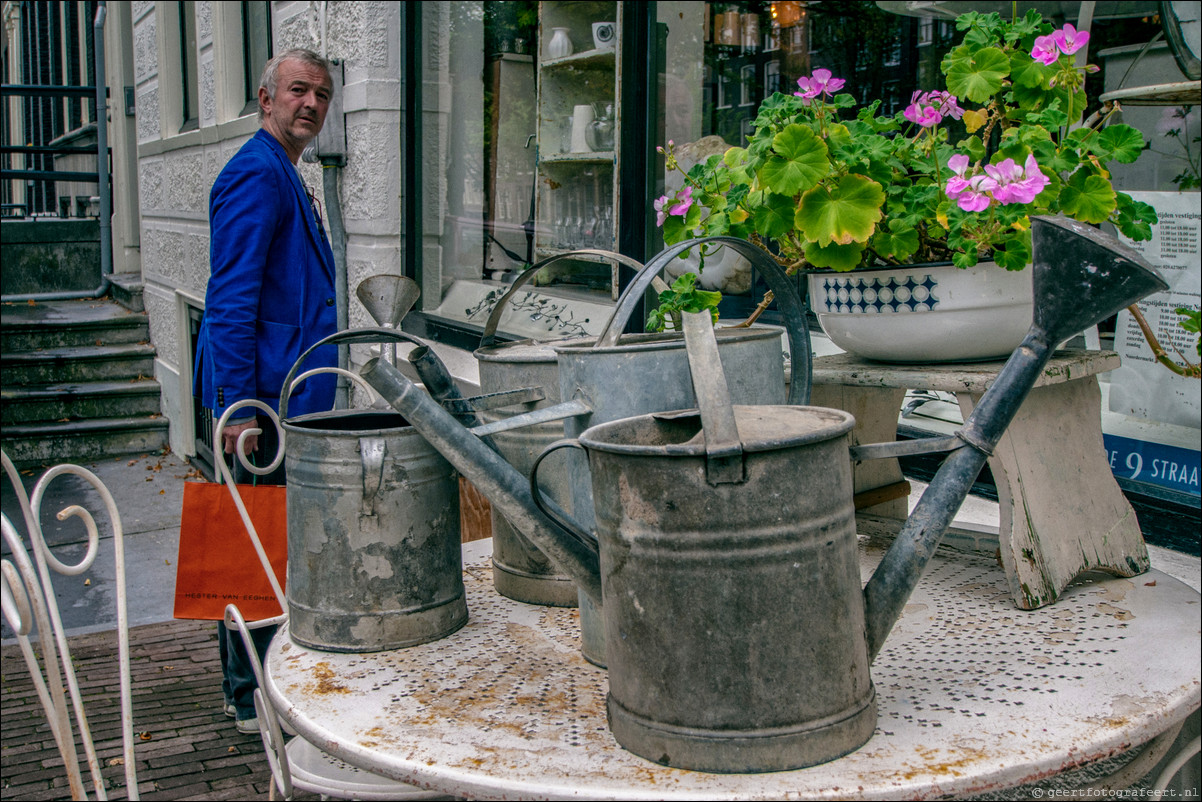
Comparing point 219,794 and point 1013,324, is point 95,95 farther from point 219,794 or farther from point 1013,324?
point 1013,324

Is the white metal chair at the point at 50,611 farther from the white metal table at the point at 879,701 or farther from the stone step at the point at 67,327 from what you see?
the stone step at the point at 67,327

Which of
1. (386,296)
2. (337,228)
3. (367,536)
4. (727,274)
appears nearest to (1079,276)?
(367,536)

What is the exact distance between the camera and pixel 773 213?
1317 mm

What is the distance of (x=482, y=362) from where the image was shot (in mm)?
1374

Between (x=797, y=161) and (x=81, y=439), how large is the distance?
5942 mm

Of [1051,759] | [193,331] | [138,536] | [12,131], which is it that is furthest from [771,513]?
[12,131]

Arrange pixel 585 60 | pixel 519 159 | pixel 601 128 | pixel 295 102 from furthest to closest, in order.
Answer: pixel 519 159 < pixel 585 60 < pixel 601 128 < pixel 295 102

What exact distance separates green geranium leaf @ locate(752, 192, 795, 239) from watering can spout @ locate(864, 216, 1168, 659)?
37 centimetres

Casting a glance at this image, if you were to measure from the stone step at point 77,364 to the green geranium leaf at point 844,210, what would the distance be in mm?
6344

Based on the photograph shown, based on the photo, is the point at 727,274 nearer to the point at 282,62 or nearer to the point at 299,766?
the point at 282,62

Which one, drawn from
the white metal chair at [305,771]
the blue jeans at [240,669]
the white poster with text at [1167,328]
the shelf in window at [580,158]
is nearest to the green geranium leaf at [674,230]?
the white metal chair at [305,771]

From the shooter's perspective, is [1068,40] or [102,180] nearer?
[1068,40]

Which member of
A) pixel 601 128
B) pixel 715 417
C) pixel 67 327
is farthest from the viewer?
pixel 67 327

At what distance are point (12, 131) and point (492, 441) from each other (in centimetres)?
1879
